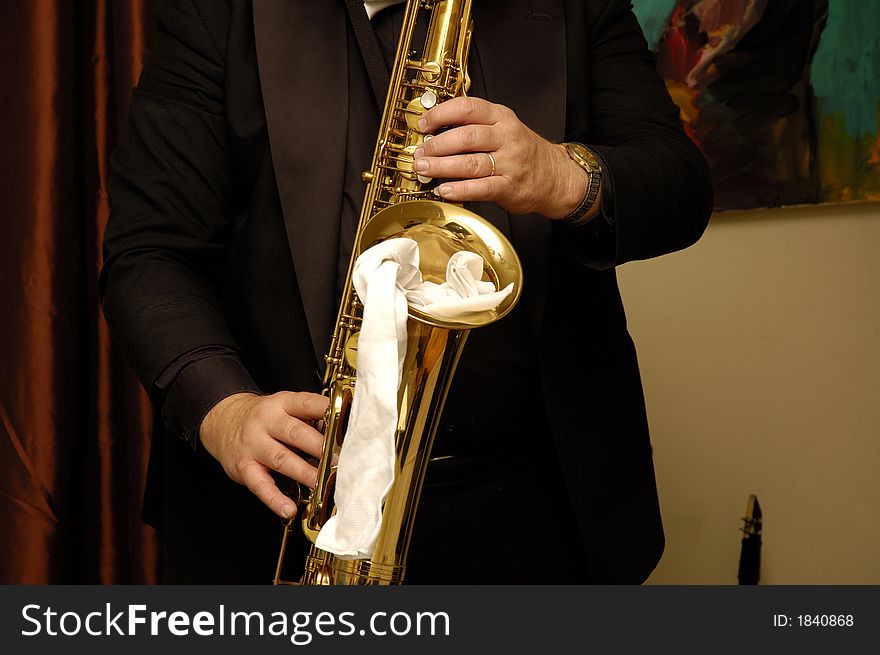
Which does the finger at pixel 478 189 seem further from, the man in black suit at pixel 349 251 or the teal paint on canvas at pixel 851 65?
the teal paint on canvas at pixel 851 65

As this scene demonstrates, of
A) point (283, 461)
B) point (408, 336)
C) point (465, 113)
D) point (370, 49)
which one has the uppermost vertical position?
point (370, 49)

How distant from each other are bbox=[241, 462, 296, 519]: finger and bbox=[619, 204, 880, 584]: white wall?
1.39 metres

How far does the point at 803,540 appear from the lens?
1942 millimetres

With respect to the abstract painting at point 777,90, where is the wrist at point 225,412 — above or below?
below

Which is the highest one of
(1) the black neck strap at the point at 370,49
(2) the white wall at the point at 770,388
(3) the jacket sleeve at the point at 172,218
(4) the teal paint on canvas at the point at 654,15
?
(4) the teal paint on canvas at the point at 654,15

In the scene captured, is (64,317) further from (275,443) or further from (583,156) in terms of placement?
(583,156)

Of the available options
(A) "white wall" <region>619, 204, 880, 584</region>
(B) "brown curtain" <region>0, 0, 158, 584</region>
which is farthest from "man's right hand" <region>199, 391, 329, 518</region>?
(A) "white wall" <region>619, 204, 880, 584</region>

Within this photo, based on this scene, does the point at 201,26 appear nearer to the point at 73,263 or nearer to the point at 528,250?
the point at 528,250

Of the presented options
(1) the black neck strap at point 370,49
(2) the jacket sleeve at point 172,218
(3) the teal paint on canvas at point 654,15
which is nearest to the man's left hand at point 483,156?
(1) the black neck strap at point 370,49

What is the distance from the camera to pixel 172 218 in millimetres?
1153

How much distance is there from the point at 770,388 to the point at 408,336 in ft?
4.39

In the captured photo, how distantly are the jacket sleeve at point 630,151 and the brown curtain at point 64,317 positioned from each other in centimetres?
97

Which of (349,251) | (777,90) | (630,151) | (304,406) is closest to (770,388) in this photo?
(777,90)

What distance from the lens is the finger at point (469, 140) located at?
3.08ft
